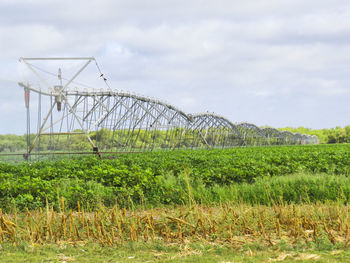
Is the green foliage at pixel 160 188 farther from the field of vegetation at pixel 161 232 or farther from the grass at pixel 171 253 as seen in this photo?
the grass at pixel 171 253

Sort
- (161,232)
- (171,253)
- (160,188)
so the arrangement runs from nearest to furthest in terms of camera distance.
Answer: (171,253), (161,232), (160,188)

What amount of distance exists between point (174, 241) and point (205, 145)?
138ft

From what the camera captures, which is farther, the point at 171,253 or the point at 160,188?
the point at 160,188

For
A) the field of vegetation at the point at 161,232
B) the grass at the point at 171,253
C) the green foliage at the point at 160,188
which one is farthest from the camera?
the green foliage at the point at 160,188

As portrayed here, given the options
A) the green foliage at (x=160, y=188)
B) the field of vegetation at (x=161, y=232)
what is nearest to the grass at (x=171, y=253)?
the field of vegetation at (x=161, y=232)

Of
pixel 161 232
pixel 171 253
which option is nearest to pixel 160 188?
pixel 161 232

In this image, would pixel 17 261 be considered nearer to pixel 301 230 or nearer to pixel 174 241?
pixel 174 241

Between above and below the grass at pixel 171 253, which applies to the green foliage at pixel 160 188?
above

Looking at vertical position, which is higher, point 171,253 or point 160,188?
point 160,188

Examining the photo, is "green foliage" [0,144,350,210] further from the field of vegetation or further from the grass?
the grass

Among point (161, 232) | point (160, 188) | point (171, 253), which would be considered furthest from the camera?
point (160, 188)

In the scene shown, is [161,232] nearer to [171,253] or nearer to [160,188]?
[171,253]

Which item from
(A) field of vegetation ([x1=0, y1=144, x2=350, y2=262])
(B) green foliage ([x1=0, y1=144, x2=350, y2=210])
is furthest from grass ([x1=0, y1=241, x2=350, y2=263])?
(B) green foliage ([x1=0, y1=144, x2=350, y2=210])

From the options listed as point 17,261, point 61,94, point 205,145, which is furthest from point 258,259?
point 205,145
